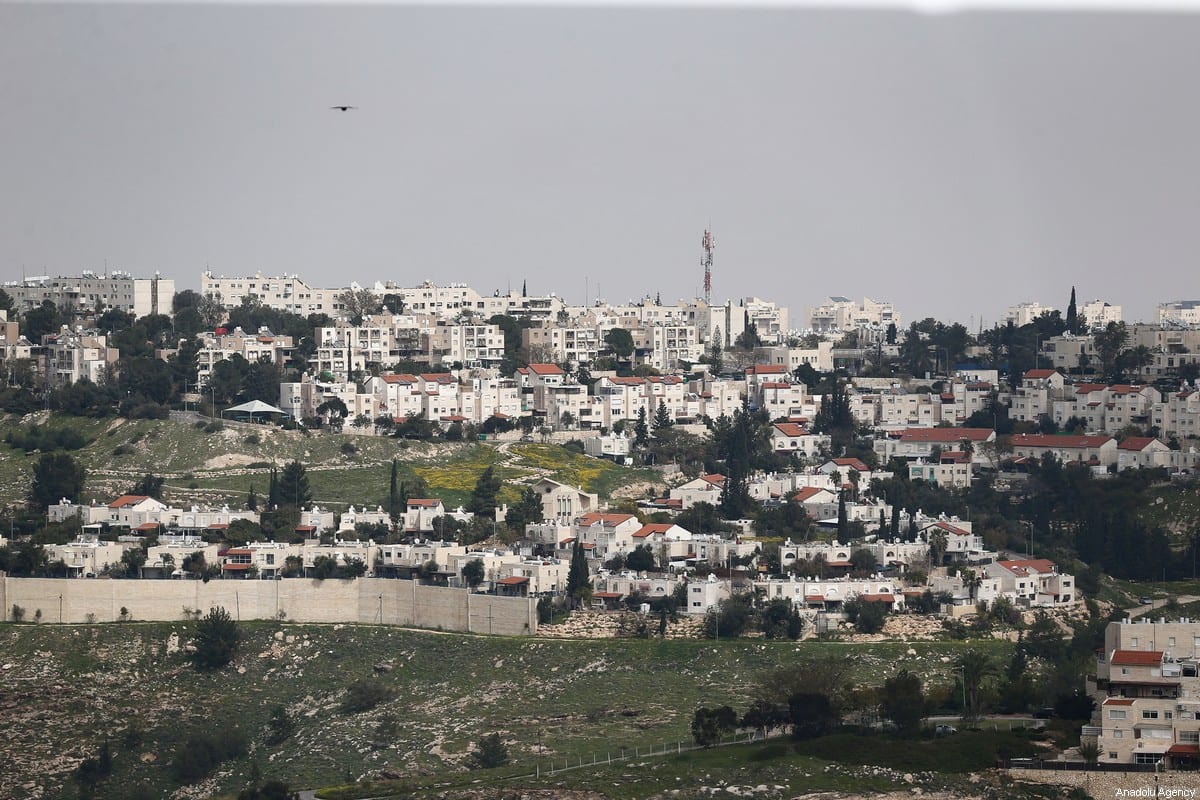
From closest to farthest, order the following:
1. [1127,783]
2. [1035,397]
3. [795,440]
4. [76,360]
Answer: [1127,783] < [795,440] < [76,360] < [1035,397]

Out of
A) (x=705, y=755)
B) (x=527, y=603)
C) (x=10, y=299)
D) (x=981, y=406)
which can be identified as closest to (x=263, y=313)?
(x=10, y=299)

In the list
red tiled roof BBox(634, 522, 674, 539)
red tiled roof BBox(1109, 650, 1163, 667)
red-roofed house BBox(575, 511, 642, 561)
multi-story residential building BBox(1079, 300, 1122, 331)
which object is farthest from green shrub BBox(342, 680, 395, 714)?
multi-story residential building BBox(1079, 300, 1122, 331)

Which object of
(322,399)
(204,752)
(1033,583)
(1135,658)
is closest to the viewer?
(1135,658)

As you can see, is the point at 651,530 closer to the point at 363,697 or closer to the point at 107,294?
the point at 363,697

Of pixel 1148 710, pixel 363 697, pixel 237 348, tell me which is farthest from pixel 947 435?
pixel 1148 710

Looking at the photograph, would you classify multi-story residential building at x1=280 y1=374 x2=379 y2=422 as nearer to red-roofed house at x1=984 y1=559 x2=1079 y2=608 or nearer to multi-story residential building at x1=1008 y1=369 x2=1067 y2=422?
multi-story residential building at x1=1008 y1=369 x2=1067 y2=422

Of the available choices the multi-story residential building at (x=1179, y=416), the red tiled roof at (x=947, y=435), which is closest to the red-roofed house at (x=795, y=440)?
the red tiled roof at (x=947, y=435)

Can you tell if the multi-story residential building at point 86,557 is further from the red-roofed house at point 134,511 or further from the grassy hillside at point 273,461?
the grassy hillside at point 273,461
